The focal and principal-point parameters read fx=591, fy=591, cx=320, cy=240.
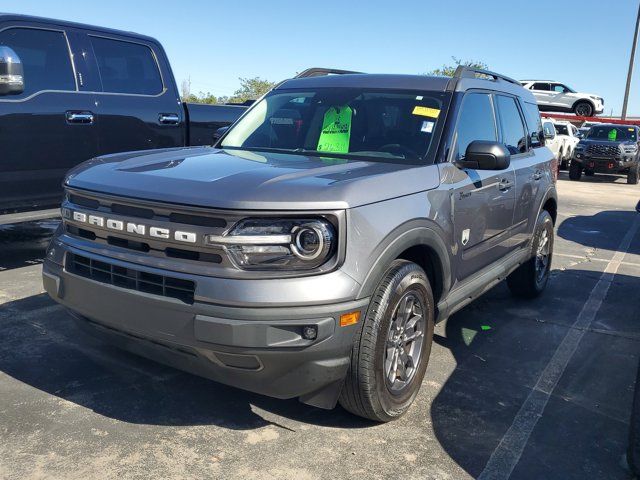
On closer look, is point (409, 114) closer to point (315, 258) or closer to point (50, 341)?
point (315, 258)

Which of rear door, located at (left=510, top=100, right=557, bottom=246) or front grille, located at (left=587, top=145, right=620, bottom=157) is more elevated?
rear door, located at (left=510, top=100, right=557, bottom=246)

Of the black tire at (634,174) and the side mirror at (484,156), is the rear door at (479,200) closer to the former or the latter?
the side mirror at (484,156)

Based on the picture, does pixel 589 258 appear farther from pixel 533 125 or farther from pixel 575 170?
pixel 575 170

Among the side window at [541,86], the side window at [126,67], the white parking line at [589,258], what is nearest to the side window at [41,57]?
the side window at [126,67]

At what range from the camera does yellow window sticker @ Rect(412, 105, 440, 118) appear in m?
3.72

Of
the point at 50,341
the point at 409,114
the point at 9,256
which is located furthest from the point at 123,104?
the point at 409,114

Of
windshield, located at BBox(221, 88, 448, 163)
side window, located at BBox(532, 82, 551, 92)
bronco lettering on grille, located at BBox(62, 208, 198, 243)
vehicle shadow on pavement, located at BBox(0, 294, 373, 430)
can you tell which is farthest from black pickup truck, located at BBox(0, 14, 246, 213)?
side window, located at BBox(532, 82, 551, 92)

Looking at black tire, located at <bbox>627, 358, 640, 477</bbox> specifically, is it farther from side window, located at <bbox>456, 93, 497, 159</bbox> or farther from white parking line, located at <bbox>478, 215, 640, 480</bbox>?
side window, located at <bbox>456, 93, 497, 159</bbox>

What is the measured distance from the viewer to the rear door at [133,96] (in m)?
5.71

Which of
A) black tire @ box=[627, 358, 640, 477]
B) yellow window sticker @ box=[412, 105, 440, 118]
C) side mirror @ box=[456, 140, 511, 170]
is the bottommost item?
black tire @ box=[627, 358, 640, 477]

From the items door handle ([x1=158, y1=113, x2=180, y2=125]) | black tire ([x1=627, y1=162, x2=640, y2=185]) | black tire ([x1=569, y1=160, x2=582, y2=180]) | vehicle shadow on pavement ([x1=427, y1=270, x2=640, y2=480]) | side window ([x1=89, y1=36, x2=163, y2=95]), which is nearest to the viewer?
vehicle shadow on pavement ([x1=427, y1=270, x2=640, y2=480])

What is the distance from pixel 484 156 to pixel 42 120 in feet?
12.6

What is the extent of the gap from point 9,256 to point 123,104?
2048 mm

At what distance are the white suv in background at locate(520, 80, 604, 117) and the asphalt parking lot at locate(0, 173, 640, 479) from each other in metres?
28.2
